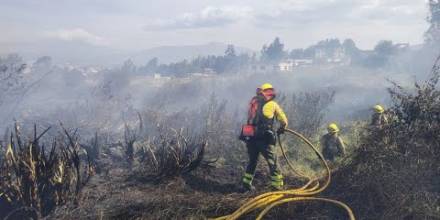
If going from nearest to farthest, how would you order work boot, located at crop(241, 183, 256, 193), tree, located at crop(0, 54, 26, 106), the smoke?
work boot, located at crop(241, 183, 256, 193) < tree, located at crop(0, 54, 26, 106) < the smoke

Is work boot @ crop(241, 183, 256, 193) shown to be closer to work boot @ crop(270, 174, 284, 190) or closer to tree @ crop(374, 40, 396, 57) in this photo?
work boot @ crop(270, 174, 284, 190)

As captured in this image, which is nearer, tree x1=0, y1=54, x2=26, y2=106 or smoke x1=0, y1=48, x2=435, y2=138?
tree x1=0, y1=54, x2=26, y2=106

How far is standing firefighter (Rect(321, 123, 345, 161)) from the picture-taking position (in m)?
8.96

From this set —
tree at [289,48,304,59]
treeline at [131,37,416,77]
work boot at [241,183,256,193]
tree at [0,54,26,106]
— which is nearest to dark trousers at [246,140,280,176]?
work boot at [241,183,256,193]

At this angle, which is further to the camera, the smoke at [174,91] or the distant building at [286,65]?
the distant building at [286,65]

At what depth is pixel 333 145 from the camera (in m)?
9.07

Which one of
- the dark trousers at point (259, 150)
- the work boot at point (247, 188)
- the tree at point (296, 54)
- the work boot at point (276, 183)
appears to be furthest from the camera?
the tree at point (296, 54)

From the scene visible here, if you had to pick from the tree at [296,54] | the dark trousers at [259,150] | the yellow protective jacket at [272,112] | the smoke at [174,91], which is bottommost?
the smoke at [174,91]

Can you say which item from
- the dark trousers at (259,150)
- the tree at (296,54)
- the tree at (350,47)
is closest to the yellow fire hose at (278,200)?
the dark trousers at (259,150)

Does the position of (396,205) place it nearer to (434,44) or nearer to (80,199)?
(80,199)

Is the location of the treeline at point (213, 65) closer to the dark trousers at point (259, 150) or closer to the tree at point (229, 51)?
the tree at point (229, 51)

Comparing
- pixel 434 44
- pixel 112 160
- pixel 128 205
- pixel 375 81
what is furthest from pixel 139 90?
pixel 128 205

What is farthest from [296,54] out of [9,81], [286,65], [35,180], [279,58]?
[35,180]

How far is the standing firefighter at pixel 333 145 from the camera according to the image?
8961mm
